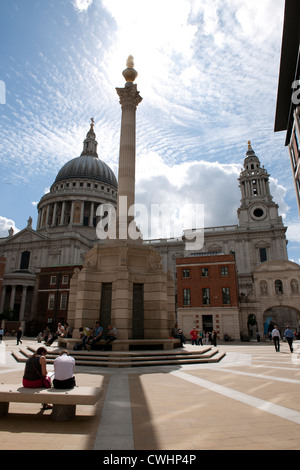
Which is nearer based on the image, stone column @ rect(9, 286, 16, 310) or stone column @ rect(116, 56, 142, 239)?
stone column @ rect(116, 56, 142, 239)

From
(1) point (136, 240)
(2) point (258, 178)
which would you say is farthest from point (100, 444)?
(2) point (258, 178)

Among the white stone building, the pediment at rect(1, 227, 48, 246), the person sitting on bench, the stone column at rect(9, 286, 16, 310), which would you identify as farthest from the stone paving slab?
the pediment at rect(1, 227, 48, 246)

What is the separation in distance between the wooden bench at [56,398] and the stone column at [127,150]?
1480 centimetres

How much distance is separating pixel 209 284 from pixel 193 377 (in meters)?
37.7

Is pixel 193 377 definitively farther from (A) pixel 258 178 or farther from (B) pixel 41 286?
(A) pixel 258 178

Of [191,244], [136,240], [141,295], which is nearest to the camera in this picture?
[141,295]

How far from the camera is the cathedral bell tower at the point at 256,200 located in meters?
76.4

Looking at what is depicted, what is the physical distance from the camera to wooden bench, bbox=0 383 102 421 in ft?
20.1

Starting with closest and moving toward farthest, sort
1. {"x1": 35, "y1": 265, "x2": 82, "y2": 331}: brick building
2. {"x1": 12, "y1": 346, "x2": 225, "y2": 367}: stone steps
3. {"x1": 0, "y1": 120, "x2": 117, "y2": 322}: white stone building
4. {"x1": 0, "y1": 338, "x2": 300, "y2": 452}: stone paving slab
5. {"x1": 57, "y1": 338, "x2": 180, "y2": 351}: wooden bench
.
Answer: {"x1": 0, "y1": 338, "x2": 300, "y2": 452}: stone paving slab < {"x1": 12, "y1": 346, "x2": 225, "y2": 367}: stone steps < {"x1": 57, "y1": 338, "x2": 180, "y2": 351}: wooden bench < {"x1": 35, "y1": 265, "x2": 82, "y2": 331}: brick building < {"x1": 0, "y1": 120, "x2": 117, "y2": 322}: white stone building

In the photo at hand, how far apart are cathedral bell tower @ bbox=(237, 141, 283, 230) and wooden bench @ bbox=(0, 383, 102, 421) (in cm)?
7522

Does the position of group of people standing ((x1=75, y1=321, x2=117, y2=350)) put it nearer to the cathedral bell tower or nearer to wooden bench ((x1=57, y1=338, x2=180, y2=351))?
wooden bench ((x1=57, y1=338, x2=180, y2=351))

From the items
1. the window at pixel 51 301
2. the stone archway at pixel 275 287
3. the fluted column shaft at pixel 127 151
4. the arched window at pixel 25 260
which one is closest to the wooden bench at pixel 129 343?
the fluted column shaft at pixel 127 151

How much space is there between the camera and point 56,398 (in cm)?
616

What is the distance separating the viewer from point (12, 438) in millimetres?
5055
